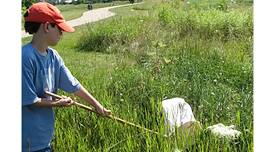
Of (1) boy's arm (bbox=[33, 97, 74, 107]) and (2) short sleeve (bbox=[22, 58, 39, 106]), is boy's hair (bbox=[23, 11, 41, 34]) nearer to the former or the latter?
(2) short sleeve (bbox=[22, 58, 39, 106])

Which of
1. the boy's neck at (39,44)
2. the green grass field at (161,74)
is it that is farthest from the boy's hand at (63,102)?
the green grass field at (161,74)

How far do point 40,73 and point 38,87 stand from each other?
0.22ft

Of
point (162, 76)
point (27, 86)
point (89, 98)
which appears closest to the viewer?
point (27, 86)

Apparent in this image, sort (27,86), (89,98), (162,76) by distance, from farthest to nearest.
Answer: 1. (162,76)
2. (89,98)
3. (27,86)

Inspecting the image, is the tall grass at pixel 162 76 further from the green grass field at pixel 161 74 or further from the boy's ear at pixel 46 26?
the boy's ear at pixel 46 26

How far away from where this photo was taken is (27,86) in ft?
6.28

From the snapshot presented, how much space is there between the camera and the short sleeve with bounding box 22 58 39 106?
6.27 feet

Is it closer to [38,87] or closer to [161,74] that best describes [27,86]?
[38,87]

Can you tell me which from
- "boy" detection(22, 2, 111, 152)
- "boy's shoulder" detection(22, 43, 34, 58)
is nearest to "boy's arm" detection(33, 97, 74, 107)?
"boy" detection(22, 2, 111, 152)

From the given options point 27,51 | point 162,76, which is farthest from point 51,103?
point 162,76

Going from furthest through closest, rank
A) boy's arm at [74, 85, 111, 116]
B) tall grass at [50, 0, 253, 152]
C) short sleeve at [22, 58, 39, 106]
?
tall grass at [50, 0, 253, 152] < boy's arm at [74, 85, 111, 116] < short sleeve at [22, 58, 39, 106]

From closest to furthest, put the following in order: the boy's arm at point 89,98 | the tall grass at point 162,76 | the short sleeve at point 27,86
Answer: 1. the short sleeve at point 27,86
2. the boy's arm at point 89,98
3. the tall grass at point 162,76

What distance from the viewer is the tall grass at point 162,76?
8.00 ft
